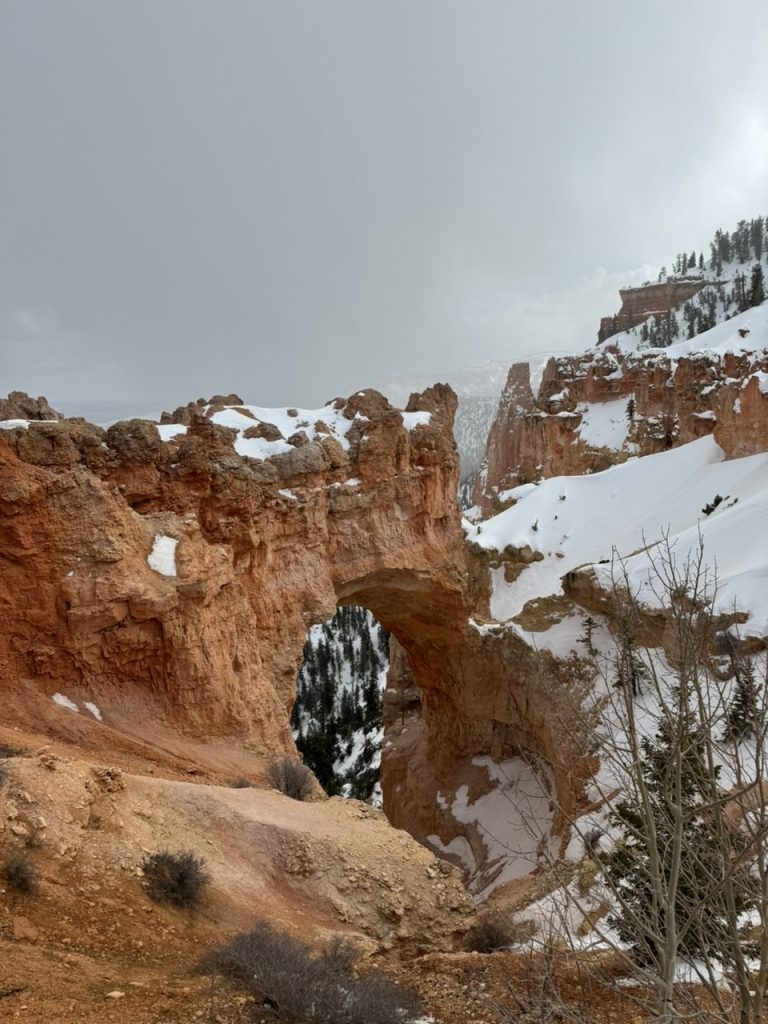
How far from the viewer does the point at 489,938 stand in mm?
8320

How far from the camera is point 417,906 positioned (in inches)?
351

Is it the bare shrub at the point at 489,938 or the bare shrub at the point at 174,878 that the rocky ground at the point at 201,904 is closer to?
the bare shrub at the point at 174,878

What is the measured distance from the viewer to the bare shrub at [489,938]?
8.26m

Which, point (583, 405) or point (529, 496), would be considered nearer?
point (529, 496)

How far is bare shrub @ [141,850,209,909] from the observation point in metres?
7.00

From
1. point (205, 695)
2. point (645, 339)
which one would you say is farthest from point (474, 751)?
point (645, 339)

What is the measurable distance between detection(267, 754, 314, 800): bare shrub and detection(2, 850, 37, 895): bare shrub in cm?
562

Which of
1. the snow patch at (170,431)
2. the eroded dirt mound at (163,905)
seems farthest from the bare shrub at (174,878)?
the snow patch at (170,431)

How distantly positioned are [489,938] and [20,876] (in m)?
5.69

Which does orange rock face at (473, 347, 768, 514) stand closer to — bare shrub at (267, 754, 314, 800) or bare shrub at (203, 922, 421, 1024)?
bare shrub at (267, 754, 314, 800)

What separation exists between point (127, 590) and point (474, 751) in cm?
1573

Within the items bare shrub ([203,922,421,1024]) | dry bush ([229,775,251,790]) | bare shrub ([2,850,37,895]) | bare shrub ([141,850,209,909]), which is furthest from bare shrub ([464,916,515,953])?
bare shrub ([2,850,37,895])

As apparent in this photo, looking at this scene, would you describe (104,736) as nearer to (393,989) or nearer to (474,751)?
(393,989)

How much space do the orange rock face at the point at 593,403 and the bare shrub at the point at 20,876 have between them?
37.6 meters
